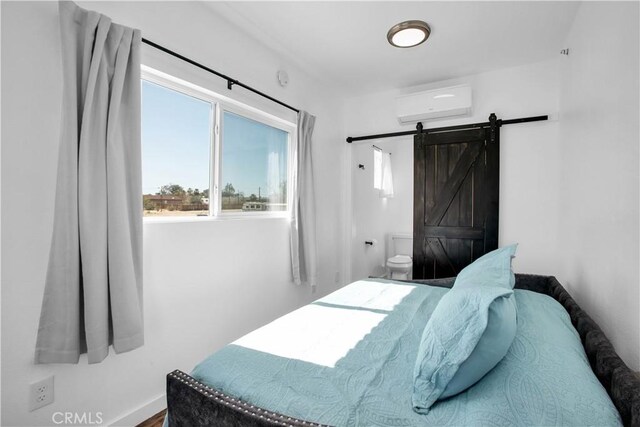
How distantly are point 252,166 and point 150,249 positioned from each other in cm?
112

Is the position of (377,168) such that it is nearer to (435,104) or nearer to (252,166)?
(435,104)

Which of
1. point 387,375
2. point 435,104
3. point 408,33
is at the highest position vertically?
point 408,33

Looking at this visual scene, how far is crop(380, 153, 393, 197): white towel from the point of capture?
3.61m

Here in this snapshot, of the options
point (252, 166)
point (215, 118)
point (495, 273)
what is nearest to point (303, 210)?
point (252, 166)

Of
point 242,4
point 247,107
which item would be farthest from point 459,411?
point 242,4

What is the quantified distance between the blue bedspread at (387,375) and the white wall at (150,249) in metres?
0.84

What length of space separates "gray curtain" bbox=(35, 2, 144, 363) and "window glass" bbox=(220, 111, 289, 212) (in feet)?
2.59

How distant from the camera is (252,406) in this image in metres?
0.92

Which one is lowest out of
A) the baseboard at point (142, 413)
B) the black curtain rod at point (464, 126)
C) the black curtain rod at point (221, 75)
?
the baseboard at point (142, 413)

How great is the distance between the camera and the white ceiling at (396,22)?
2.11m

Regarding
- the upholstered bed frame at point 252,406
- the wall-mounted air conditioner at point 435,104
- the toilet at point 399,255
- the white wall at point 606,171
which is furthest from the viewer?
the toilet at point 399,255

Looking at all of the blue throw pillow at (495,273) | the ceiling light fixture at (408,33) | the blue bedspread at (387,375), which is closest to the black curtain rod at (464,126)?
the ceiling light fixture at (408,33)

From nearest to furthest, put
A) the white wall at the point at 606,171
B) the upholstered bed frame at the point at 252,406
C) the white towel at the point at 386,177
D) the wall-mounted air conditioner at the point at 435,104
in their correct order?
the upholstered bed frame at the point at 252,406, the white wall at the point at 606,171, the wall-mounted air conditioner at the point at 435,104, the white towel at the point at 386,177

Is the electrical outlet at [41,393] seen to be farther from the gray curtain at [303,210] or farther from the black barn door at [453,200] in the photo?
the black barn door at [453,200]
